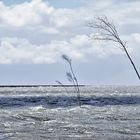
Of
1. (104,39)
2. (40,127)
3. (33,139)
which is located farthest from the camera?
(40,127)

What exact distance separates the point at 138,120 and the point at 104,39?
37.4 ft

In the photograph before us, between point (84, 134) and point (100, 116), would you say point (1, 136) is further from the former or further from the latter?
point (100, 116)

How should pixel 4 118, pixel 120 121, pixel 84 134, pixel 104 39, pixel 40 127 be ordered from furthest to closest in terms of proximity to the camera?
pixel 4 118 < pixel 120 121 < pixel 40 127 < pixel 84 134 < pixel 104 39

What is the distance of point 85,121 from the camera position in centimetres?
3150

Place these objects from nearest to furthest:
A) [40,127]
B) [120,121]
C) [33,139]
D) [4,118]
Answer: [33,139], [40,127], [120,121], [4,118]

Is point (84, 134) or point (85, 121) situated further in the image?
point (85, 121)

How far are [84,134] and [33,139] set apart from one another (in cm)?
252

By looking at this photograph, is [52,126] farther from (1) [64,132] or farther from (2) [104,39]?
(2) [104,39]

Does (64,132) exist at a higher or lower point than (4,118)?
higher

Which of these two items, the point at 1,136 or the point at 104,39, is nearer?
the point at 104,39

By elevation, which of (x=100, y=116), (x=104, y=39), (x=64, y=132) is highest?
(x=104, y=39)

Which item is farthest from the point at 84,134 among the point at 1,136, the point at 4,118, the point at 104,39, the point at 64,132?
the point at 4,118

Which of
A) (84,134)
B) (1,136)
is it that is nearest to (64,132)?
(84,134)

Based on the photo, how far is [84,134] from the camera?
25.3 metres
